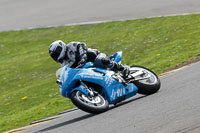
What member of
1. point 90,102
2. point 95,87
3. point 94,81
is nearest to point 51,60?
point 95,87

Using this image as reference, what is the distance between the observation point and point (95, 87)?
8789 millimetres

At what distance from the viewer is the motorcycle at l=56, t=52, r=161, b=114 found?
8.34 m

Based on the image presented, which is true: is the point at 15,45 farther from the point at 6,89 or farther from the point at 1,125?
the point at 1,125

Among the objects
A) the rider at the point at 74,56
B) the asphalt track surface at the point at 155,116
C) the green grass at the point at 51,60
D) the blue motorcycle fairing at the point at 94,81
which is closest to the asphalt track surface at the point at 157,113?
the asphalt track surface at the point at 155,116

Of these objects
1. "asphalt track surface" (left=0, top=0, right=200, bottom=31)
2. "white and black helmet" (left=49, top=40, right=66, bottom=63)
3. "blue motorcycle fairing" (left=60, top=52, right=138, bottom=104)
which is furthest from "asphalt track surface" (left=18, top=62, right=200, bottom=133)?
"asphalt track surface" (left=0, top=0, right=200, bottom=31)

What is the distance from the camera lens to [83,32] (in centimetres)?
2014

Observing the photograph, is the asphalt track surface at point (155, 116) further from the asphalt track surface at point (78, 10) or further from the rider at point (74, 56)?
the asphalt track surface at point (78, 10)

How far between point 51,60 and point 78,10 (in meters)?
5.60

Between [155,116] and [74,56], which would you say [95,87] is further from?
[155,116]

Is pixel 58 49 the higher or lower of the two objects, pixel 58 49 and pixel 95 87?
the higher

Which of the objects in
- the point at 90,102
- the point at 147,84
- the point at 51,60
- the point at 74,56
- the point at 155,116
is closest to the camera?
the point at 155,116

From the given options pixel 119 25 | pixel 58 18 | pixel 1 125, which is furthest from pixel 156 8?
pixel 1 125

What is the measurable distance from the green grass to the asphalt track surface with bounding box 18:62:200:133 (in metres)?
2.60

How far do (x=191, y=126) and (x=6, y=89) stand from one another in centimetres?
1077
